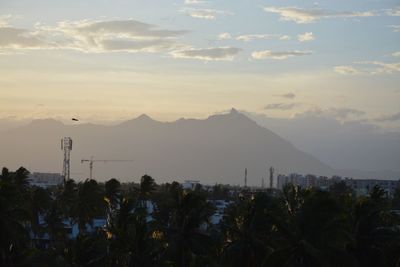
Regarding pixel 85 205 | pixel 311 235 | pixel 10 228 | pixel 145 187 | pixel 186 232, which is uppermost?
pixel 145 187

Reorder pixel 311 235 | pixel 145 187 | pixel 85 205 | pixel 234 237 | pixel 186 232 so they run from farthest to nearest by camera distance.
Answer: pixel 145 187 < pixel 85 205 < pixel 234 237 < pixel 186 232 < pixel 311 235

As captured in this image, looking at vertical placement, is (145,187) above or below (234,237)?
above

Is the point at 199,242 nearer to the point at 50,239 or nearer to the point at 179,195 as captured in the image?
the point at 179,195

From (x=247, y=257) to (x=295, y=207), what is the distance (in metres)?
5.44

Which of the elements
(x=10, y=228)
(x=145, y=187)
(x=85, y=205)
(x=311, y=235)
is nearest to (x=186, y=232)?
(x=10, y=228)

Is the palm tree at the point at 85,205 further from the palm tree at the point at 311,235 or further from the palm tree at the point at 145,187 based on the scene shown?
the palm tree at the point at 311,235

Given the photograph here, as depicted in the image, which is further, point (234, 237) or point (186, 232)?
point (234, 237)

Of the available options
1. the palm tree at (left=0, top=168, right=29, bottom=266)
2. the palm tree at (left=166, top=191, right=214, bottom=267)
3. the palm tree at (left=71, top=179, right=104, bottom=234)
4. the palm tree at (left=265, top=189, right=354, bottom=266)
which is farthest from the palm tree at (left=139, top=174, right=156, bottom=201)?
the palm tree at (left=265, top=189, right=354, bottom=266)

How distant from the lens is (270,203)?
53.3 m

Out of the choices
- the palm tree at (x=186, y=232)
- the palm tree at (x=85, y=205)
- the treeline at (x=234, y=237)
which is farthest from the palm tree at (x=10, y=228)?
the palm tree at (x=85, y=205)

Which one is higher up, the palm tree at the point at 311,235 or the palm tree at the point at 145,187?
the palm tree at the point at 145,187

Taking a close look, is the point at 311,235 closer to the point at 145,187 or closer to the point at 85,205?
the point at 85,205

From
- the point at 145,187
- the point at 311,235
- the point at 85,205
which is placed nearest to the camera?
the point at 311,235

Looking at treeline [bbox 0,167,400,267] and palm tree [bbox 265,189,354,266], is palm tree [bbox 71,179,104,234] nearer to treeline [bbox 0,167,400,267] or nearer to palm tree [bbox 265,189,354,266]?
treeline [bbox 0,167,400,267]
